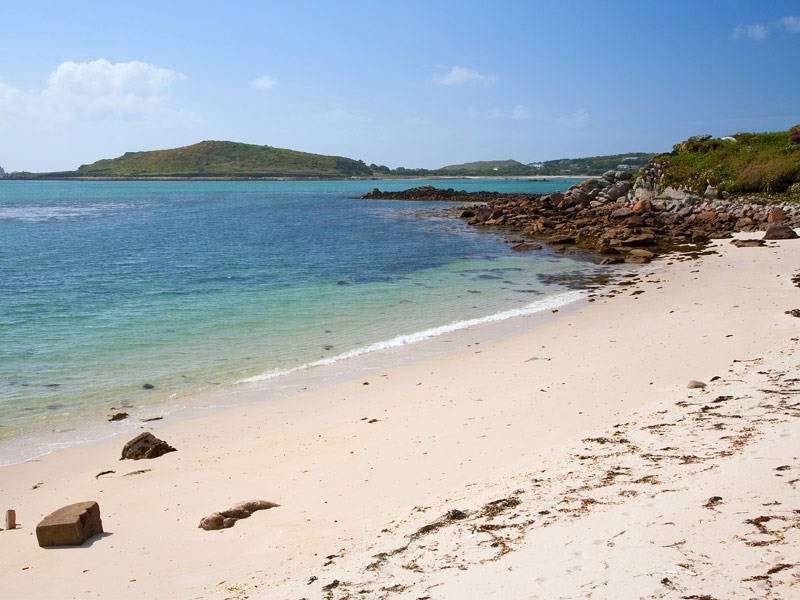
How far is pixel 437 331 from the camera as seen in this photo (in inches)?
578

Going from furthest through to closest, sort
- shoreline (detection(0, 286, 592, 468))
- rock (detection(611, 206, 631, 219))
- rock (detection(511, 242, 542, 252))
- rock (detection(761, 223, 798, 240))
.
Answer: rock (detection(611, 206, 631, 219)), rock (detection(511, 242, 542, 252)), rock (detection(761, 223, 798, 240)), shoreline (detection(0, 286, 592, 468))

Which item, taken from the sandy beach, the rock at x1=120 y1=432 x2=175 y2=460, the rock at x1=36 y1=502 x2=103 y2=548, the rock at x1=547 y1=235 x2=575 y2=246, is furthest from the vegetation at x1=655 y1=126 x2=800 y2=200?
the rock at x1=36 y1=502 x2=103 y2=548

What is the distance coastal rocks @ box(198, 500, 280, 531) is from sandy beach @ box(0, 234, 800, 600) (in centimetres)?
11

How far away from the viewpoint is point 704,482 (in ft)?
15.9

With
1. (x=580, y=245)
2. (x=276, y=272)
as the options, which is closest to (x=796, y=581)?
(x=276, y=272)

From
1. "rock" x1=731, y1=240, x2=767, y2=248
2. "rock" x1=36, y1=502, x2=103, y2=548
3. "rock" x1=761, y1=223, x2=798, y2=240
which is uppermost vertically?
"rock" x1=761, y1=223, x2=798, y2=240

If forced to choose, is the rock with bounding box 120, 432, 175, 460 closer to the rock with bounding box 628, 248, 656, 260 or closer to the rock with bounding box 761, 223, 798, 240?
the rock with bounding box 628, 248, 656, 260

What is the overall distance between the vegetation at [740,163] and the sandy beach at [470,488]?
95.6ft

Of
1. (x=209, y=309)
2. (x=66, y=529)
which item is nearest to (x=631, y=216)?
(x=209, y=309)

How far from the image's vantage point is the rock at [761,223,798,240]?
2534 cm

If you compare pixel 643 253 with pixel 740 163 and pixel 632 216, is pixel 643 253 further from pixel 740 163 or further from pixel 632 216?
pixel 740 163

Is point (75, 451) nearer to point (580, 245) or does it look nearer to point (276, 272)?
point (276, 272)

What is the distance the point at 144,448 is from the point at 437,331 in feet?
27.0

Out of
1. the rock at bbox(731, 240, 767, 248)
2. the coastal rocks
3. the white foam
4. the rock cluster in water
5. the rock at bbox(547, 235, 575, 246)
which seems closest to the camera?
the coastal rocks
